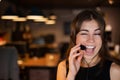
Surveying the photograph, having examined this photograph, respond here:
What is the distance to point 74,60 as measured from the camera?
56.1 inches

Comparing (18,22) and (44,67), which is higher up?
(18,22)

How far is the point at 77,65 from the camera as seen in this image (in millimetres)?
1440

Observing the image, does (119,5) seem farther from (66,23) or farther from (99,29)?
(66,23)

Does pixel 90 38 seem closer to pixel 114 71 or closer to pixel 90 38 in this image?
pixel 90 38

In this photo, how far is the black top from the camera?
4.68 ft

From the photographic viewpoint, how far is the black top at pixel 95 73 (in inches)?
56.1

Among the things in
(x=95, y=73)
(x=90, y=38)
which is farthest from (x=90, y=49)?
(x=95, y=73)

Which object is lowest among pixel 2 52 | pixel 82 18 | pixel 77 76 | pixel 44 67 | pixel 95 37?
pixel 44 67

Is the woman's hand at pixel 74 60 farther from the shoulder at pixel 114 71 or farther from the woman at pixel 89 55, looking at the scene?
the shoulder at pixel 114 71

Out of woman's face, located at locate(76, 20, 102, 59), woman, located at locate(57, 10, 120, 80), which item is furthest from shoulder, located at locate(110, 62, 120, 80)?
woman's face, located at locate(76, 20, 102, 59)

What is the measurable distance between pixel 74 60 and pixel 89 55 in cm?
9

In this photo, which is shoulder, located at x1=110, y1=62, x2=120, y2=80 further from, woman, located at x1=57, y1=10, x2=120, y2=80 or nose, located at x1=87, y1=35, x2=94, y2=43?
nose, located at x1=87, y1=35, x2=94, y2=43

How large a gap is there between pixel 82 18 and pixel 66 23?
5827mm

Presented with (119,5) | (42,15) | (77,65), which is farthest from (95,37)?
(42,15)
